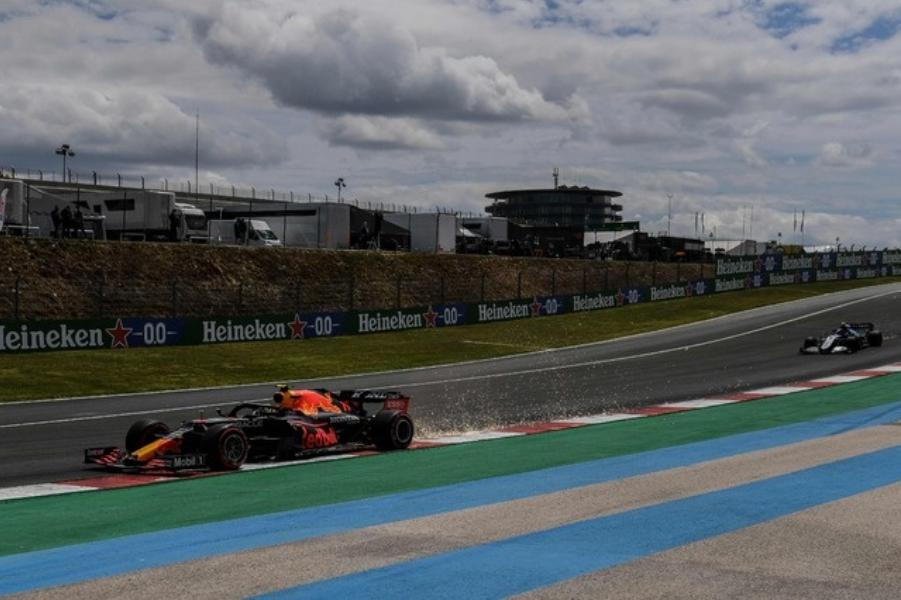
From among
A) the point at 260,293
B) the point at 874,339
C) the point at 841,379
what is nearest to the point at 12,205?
the point at 260,293

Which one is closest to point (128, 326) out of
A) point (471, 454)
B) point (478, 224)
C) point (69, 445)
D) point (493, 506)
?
point (69, 445)

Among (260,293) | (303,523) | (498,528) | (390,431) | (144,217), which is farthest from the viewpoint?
(144,217)

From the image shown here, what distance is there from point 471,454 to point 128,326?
21548 mm

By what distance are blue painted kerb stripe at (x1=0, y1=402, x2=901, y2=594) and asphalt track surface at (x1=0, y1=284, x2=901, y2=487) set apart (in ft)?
14.6

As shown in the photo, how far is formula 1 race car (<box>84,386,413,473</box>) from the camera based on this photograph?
40.2 ft

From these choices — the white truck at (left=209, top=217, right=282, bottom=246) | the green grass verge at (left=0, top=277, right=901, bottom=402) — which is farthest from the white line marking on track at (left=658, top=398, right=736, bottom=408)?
the white truck at (left=209, top=217, right=282, bottom=246)

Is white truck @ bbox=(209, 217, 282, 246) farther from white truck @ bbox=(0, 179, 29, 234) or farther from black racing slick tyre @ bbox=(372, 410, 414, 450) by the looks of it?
black racing slick tyre @ bbox=(372, 410, 414, 450)

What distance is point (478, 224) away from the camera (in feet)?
255

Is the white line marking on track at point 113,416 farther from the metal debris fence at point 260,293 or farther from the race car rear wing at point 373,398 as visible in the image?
the metal debris fence at point 260,293

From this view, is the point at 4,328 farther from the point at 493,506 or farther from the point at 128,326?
the point at 493,506

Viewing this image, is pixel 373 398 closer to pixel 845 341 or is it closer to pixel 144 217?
pixel 845 341

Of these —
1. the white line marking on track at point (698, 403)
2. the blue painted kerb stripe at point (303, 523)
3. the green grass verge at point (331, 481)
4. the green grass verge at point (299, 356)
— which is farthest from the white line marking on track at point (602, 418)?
the green grass verge at point (299, 356)

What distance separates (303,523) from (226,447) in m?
3.67

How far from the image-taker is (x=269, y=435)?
13.1 m
